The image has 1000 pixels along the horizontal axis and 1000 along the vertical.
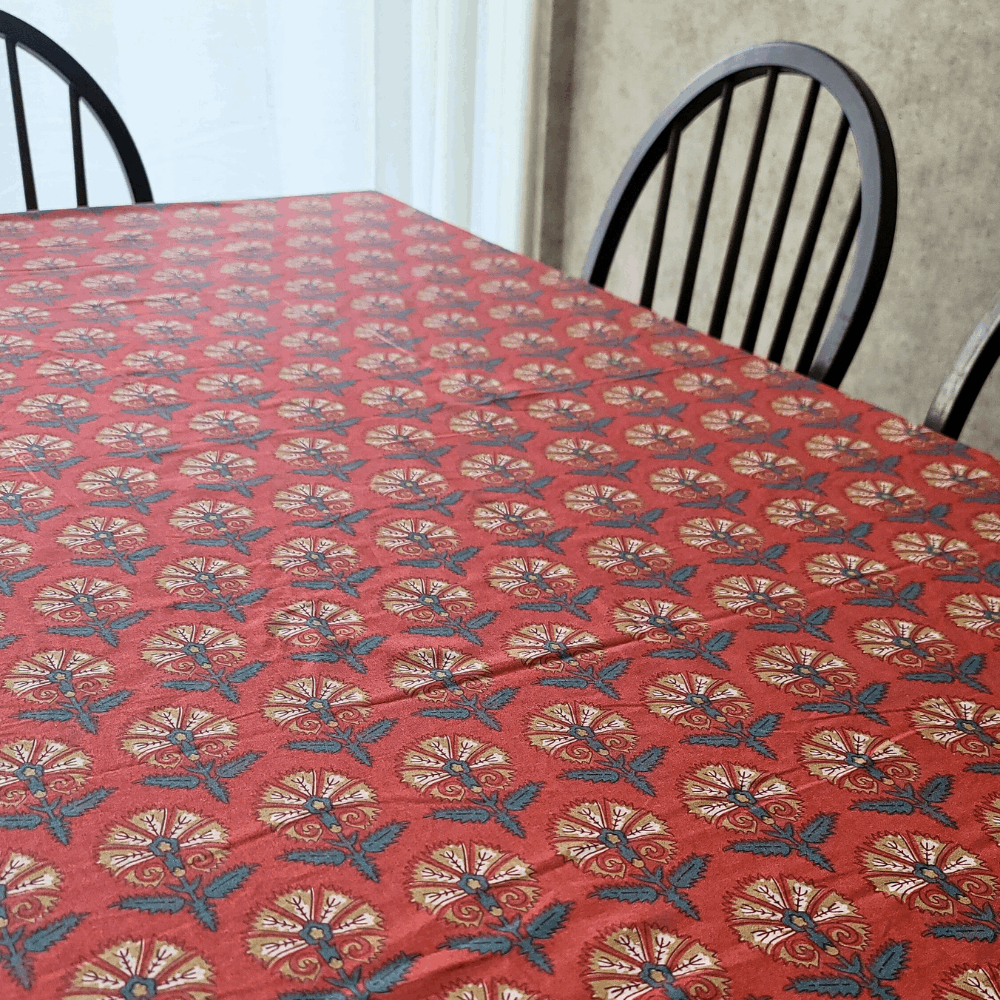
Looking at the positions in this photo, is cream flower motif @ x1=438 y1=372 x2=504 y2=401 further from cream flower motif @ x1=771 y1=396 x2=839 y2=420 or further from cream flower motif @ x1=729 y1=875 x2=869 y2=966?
cream flower motif @ x1=729 y1=875 x2=869 y2=966

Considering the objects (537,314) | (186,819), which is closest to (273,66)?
(537,314)

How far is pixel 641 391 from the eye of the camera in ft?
3.81

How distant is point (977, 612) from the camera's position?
0.83 meters

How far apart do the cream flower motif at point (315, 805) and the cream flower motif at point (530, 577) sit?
227 mm

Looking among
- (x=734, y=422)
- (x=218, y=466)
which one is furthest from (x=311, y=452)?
(x=734, y=422)

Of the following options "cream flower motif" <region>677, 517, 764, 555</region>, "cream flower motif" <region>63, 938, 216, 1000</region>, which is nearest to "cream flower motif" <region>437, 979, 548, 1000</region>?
"cream flower motif" <region>63, 938, 216, 1000</region>

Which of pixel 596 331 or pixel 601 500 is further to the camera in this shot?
pixel 596 331

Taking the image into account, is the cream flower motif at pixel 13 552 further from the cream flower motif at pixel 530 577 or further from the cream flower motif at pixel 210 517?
the cream flower motif at pixel 530 577

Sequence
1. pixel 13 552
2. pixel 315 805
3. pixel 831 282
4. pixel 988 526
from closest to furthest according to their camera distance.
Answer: pixel 315 805 < pixel 13 552 < pixel 988 526 < pixel 831 282

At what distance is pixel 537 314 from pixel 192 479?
539mm

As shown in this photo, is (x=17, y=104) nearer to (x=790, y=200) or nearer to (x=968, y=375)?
(x=790, y=200)

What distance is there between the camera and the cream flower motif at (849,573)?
85cm

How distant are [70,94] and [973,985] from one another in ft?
4.93

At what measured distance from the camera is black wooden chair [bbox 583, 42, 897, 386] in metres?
1.27
